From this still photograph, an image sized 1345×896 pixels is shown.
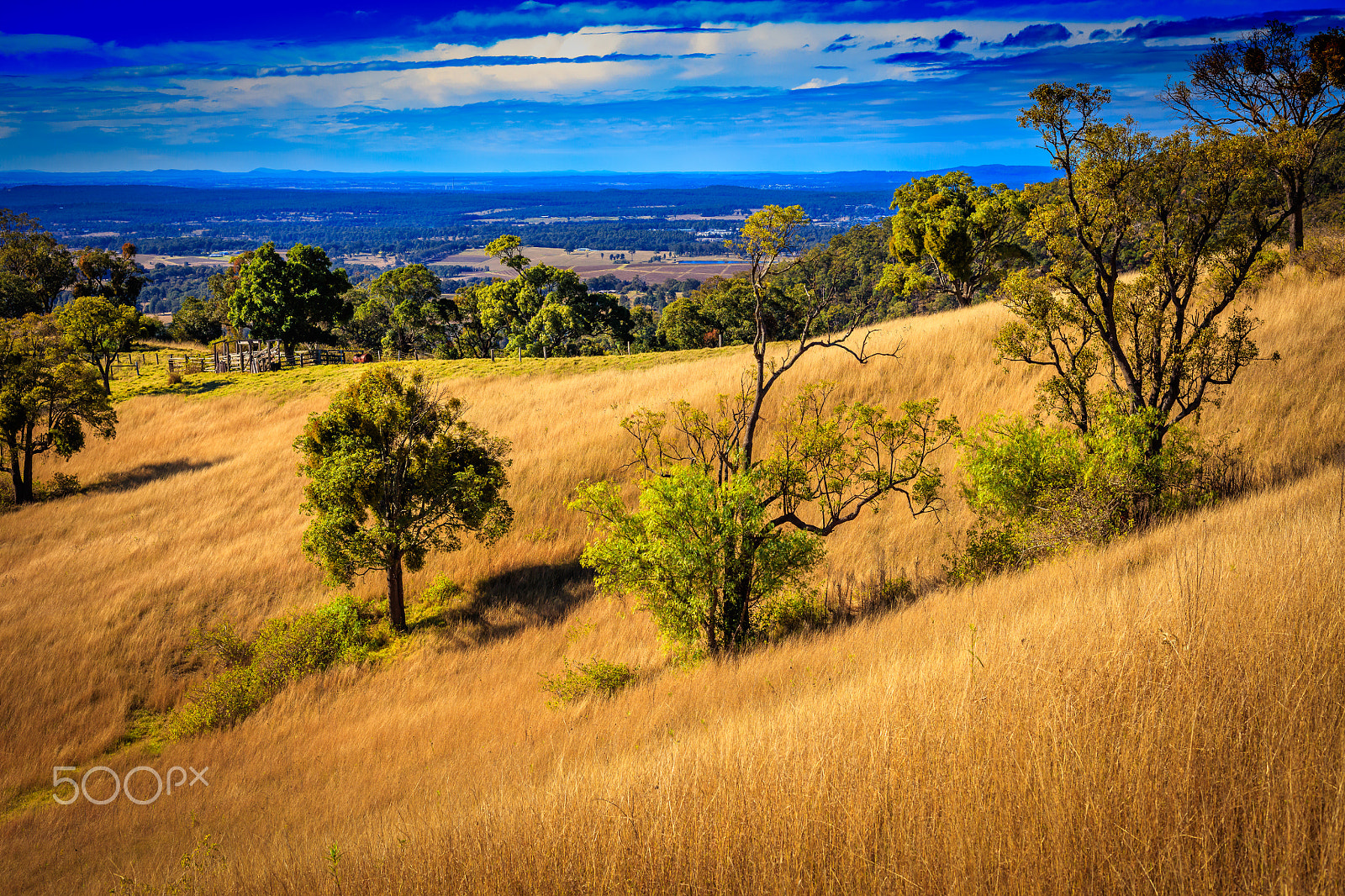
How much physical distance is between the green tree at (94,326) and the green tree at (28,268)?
30540 mm

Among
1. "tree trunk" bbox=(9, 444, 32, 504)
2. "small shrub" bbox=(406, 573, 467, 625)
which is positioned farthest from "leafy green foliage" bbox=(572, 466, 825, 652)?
"tree trunk" bbox=(9, 444, 32, 504)

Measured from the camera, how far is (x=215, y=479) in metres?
25.0

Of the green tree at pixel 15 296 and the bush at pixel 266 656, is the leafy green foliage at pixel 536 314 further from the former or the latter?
the green tree at pixel 15 296

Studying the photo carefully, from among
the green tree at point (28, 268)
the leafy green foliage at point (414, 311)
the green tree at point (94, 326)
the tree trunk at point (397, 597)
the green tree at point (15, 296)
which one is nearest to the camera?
the tree trunk at point (397, 597)

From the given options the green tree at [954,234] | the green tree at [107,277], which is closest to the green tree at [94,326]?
the green tree at [107,277]

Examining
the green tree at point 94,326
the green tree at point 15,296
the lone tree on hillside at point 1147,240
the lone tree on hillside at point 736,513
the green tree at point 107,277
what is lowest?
the lone tree on hillside at point 736,513

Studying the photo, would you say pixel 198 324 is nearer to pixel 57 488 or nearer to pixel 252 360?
pixel 252 360

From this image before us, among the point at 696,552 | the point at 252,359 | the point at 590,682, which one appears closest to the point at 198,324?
the point at 252,359

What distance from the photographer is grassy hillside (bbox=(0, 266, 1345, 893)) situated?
325 cm

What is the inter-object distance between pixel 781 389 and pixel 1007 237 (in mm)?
24718

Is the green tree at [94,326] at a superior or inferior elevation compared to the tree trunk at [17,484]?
superior

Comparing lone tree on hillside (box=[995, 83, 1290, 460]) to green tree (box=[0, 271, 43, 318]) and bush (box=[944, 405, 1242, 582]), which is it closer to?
bush (box=[944, 405, 1242, 582])

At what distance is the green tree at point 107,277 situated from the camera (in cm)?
6675

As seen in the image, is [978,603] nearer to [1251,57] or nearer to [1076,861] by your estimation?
[1076,861]
